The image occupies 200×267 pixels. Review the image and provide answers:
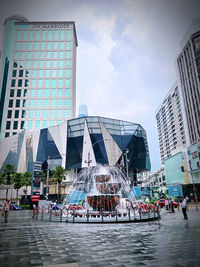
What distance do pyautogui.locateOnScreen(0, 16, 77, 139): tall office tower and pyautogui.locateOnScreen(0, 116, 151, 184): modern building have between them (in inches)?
701

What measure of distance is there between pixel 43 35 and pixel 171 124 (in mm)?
83094

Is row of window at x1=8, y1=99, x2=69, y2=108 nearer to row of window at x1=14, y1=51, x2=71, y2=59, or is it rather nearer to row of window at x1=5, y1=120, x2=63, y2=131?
row of window at x1=5, y1=120, x2=63, y2=131

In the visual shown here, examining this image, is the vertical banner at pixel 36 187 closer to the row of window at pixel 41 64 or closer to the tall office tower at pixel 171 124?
the tall office tower at pixel 171 124

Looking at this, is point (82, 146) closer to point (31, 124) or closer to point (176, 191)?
point (176, 191)

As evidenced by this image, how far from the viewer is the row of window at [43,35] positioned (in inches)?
4040

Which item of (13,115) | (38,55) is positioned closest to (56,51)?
(38,55)

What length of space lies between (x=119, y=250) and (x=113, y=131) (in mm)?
59511

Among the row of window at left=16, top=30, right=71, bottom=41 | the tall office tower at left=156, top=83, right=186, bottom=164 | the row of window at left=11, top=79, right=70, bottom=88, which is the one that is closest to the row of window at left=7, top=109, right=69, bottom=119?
the row of window at left=11, top=79, right=70, bottom=88

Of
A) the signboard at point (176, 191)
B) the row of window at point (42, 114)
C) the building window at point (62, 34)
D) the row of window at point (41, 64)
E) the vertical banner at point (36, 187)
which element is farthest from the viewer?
the building window at point (62, 34)

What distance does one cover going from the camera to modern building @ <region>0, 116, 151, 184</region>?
6209 cm

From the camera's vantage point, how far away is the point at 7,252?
20.5ft

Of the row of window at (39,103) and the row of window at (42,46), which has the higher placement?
the row of window at (42,46)

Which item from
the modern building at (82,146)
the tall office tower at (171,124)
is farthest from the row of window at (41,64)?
the tall office tower at (171,124)

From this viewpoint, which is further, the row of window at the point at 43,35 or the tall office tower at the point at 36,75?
the row of window at the point at 43,35
